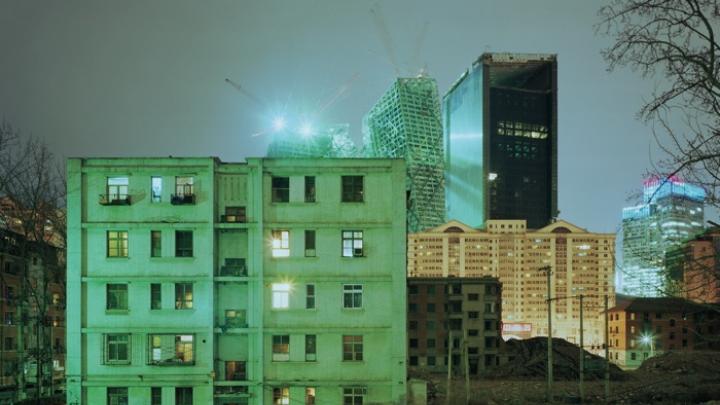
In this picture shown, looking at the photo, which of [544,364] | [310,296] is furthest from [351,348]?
[544,364]

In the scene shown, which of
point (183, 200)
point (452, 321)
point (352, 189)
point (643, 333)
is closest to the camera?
point (183, 200)

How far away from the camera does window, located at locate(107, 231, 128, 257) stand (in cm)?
3200

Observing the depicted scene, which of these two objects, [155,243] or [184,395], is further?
[155,243]

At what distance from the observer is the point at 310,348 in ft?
104

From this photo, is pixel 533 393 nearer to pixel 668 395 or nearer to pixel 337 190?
pixel 668 395

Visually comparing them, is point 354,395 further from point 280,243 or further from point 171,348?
point 171,348

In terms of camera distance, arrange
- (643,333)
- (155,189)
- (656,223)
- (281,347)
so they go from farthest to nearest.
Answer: (643,333)
(155,189)
(281,347)
(656,223)

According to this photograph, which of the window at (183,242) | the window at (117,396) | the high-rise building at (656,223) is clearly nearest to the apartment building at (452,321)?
the window at (183,242)

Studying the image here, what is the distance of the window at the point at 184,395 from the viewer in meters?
31.3

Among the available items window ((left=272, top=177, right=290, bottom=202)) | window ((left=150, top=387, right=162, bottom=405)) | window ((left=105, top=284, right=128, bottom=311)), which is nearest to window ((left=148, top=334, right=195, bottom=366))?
window ((left=150, top=387, right=162, bottom=405))

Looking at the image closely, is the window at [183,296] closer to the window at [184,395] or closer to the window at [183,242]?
the window at [183,242]

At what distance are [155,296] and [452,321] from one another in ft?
229

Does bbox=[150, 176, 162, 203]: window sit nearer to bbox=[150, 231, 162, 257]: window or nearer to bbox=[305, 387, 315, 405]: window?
bbox=[150, 231, 162, 257]: window

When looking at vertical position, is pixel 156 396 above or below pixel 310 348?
below
